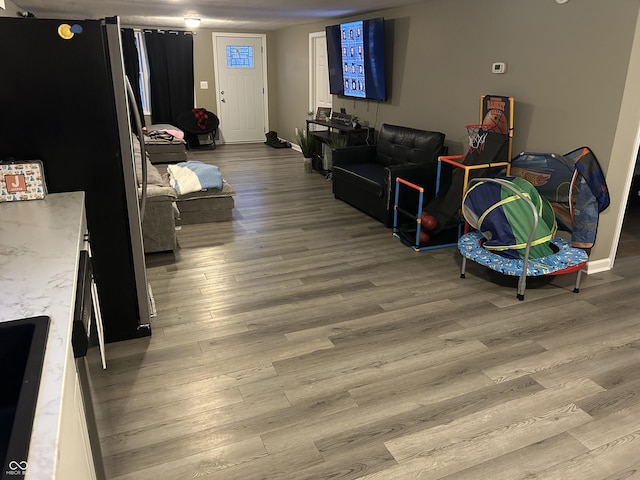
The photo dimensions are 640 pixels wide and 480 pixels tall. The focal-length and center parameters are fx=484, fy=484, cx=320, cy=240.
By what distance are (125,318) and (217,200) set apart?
2.23 meters

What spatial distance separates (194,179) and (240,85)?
544 centimetres

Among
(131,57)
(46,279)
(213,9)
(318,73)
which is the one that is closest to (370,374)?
(46,279)

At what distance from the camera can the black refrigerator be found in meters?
2.23

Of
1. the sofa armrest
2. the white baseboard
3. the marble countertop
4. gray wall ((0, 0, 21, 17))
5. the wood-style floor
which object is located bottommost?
the wood-style floor

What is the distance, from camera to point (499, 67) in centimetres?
411

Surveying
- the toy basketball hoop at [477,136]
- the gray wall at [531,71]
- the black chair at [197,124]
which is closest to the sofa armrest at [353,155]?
the gray wall at [531,71]

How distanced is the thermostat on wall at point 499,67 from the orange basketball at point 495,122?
339mm

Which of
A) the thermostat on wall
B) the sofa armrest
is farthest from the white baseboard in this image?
the sofa armrest

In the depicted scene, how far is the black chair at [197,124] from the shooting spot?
891 centimetres

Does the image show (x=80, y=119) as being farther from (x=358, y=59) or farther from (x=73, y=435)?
(x=358, y=59)

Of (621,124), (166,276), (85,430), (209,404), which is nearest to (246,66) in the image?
(166,276)

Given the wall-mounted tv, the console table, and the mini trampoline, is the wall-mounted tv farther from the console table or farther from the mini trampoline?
the mini trampoline

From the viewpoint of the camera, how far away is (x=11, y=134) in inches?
90.3

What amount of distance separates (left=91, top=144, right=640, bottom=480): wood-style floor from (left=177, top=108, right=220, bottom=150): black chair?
5.45 metres
